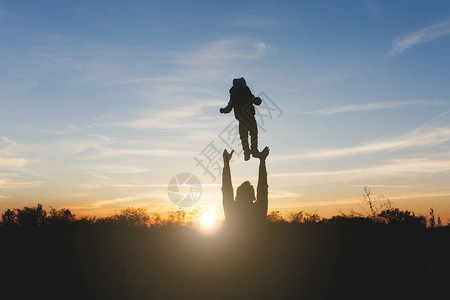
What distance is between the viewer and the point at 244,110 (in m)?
16.7

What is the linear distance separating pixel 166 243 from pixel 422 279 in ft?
31.8

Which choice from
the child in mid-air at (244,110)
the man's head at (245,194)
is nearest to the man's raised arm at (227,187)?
the man's head at (245,194)

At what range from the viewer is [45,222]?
2184 cm

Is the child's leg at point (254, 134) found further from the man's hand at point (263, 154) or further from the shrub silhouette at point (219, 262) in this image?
the shrub silhouette at point (219, 262)

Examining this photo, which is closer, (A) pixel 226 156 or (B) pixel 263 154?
(B) pixel 263 154

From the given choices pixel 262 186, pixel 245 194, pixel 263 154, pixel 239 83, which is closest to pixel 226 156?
pixel 263 154

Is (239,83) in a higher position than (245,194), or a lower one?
higher

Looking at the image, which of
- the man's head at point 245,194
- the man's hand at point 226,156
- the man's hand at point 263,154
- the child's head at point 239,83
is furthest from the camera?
the man's hand at point 226,156

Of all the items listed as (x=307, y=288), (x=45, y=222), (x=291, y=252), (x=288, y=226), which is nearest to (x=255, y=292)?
(x=307, y=288)

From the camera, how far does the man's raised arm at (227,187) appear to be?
17.4 metres

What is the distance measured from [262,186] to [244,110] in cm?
338

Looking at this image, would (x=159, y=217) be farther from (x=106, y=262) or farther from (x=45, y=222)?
(x=106, y=262)

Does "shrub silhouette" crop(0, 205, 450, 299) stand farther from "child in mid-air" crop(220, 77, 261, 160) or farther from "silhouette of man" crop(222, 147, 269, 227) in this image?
"child in mid-air" crop(220, 77, 261, 160)

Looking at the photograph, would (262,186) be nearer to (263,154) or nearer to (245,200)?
(245,200)
